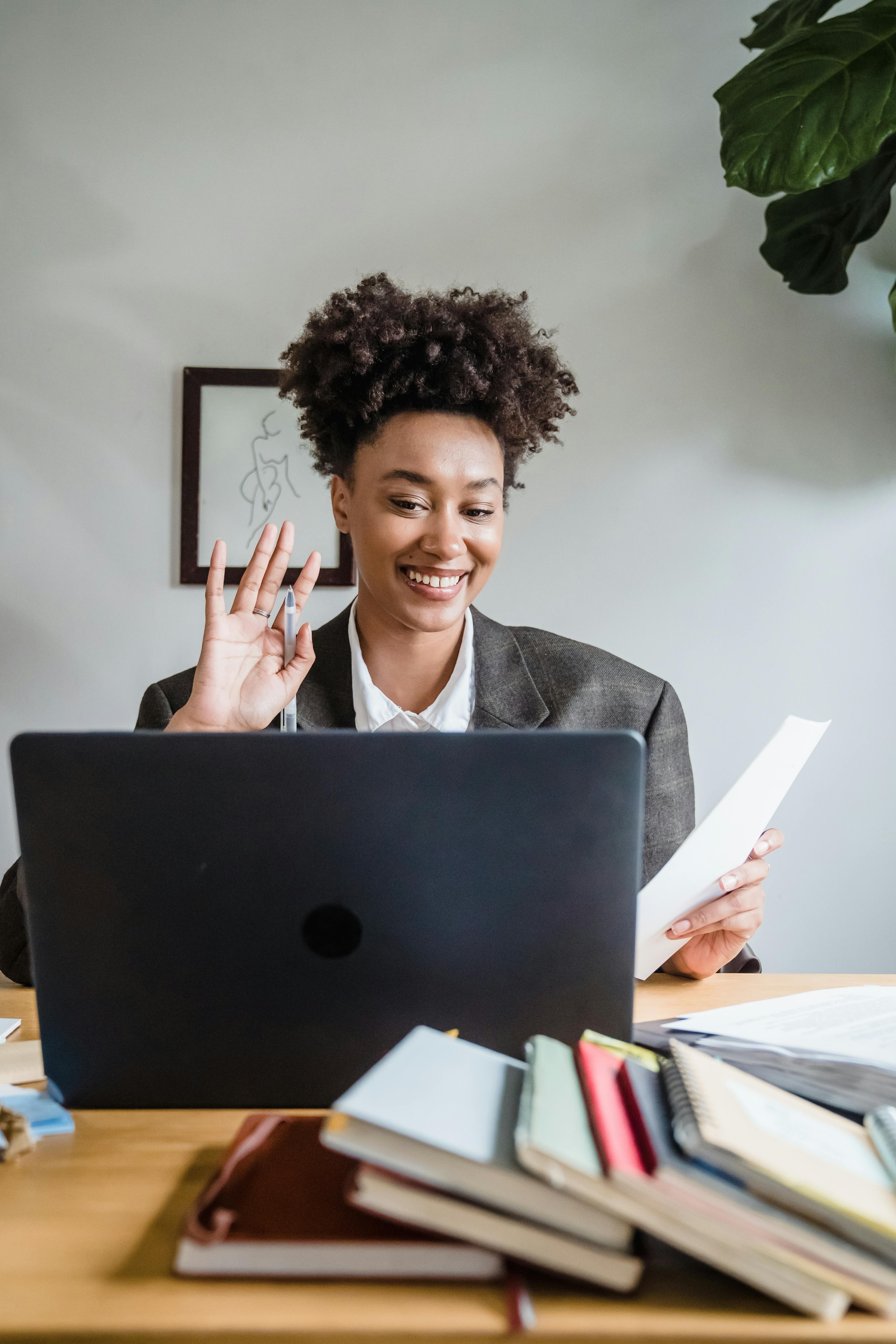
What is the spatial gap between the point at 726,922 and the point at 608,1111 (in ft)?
1.81

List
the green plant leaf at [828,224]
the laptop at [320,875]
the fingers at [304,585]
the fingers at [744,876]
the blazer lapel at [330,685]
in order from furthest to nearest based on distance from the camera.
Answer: the green plant leaf at [828,224]
the blazer lapel at [330,685]
the fingers at [304,585]
the fingers at [744,876]
the laptop at [320,875]

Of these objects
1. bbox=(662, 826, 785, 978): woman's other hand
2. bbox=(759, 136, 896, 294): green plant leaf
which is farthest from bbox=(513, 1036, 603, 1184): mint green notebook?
bbox=(759, 136, 896, 294): green plant leaf

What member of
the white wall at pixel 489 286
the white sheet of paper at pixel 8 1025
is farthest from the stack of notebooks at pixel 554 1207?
the white wall at pixel 489 286

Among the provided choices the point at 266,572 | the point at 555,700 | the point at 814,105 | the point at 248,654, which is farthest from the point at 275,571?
the point at 814,105

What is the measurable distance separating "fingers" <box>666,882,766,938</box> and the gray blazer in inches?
13.5

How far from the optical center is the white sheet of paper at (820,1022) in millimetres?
760

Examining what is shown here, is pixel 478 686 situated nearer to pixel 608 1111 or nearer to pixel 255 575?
pixel 255 575

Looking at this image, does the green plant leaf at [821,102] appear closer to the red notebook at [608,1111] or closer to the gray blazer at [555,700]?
the gray blazer at [555,700]

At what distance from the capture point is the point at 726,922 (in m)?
1.01

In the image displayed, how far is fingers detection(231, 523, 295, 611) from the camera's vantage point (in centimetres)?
132

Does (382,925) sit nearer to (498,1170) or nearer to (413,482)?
(498,1170)

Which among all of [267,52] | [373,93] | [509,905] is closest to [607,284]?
[373,93]

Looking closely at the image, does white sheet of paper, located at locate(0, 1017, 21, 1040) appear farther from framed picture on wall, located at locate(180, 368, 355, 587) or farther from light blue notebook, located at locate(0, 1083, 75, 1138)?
framed picture on wall, located at locate(180, 368, 355, 587)

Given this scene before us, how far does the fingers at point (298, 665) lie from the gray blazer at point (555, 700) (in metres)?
0.11
